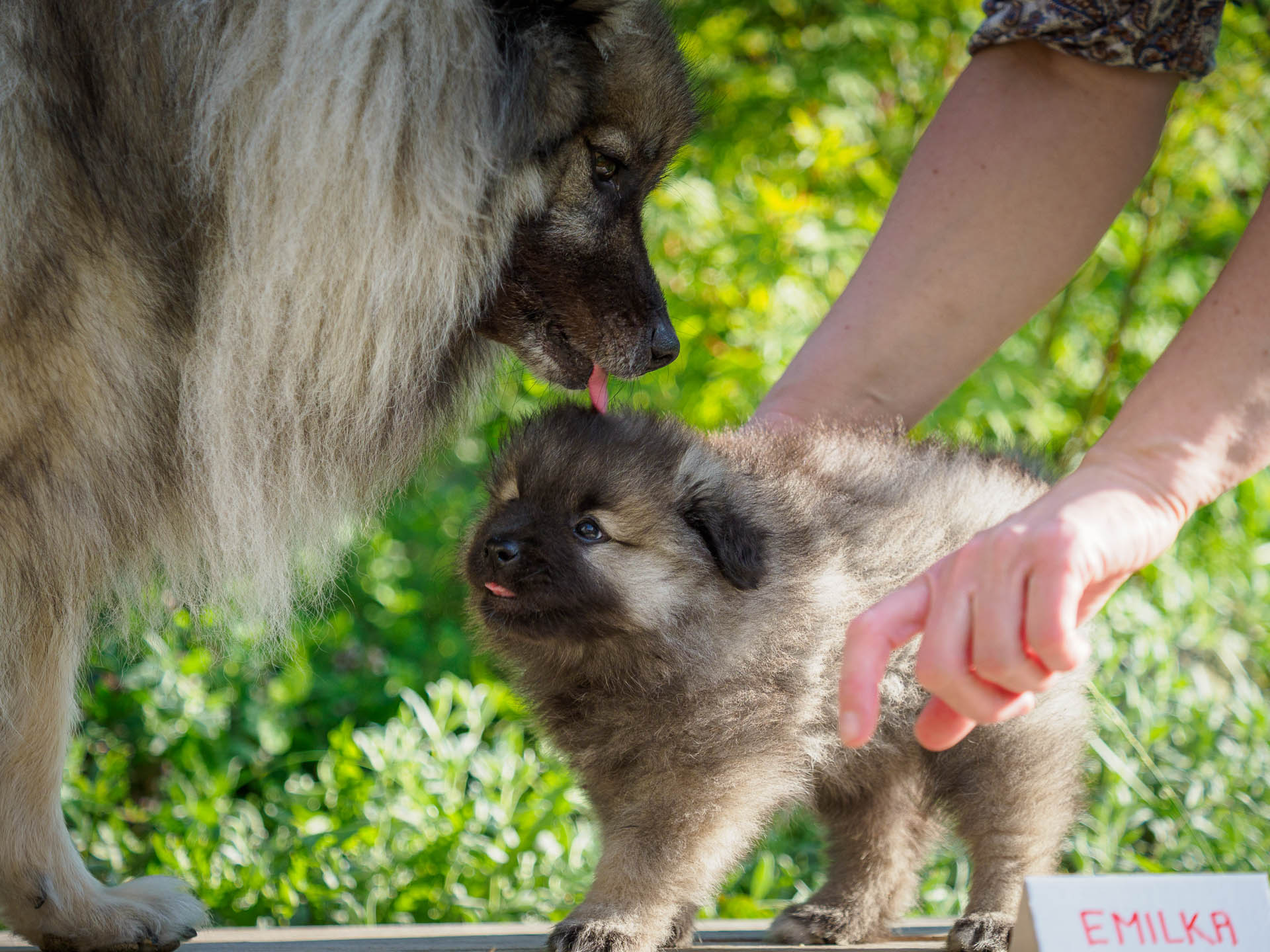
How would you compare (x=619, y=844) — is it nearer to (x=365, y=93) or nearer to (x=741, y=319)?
(x=365, y=93)

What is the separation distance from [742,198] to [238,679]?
7.90 feet

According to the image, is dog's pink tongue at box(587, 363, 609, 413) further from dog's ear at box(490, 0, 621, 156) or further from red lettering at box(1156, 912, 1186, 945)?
red lettering at box(1156, 912, 1186, 945)

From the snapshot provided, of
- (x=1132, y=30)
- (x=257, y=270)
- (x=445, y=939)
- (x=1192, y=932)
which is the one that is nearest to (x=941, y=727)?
(x=1192, y=932)

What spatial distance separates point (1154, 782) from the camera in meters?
3.59

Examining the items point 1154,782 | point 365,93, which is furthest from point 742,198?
point 365,93

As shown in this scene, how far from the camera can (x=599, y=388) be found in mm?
2156

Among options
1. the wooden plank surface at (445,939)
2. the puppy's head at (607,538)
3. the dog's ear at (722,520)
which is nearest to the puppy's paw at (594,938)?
the wooden plank surface at (445,939)

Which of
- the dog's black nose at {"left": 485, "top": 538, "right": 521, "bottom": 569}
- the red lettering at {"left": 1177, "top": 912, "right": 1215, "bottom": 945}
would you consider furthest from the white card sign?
the dog's black nose at {"left": 485, "top": 538, "right": 521, "bottom": 569}

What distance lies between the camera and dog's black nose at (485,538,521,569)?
204 centimetres

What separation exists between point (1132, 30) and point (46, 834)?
8.05ft

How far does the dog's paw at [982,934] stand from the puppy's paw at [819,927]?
28 cm

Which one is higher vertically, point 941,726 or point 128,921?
point 941,726

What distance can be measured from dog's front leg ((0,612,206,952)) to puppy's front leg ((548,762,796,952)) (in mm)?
835

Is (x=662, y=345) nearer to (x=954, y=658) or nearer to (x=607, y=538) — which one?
(x=607, y=538)
